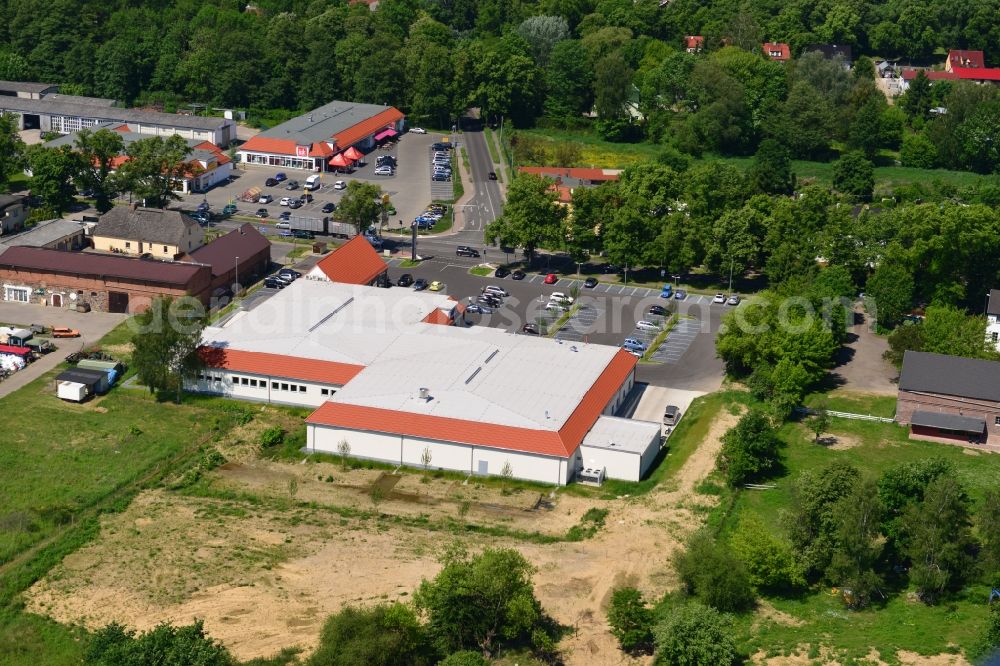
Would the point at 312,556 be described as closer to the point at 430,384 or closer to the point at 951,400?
the point at 430,384

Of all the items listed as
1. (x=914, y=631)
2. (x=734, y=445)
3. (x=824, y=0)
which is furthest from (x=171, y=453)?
(x=824, y=0)

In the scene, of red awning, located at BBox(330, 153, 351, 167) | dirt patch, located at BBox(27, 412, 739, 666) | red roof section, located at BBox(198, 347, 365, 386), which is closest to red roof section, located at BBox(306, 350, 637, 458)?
dirt patch, located at BBox(27, 412, 739, 666)

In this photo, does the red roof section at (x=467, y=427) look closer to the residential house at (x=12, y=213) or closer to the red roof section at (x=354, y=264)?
the red roof section at (x=354, y=264)

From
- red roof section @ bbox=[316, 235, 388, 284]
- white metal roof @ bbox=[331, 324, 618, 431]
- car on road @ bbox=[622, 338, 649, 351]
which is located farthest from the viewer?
red roof section @ bbox=[316, 235, 388, 284]

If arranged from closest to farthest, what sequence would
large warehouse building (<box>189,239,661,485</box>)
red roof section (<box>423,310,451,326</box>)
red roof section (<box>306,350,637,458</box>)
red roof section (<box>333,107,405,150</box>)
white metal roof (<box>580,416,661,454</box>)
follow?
1. red roof section (<box>306,350,637,458</box>)
2. large warehouse building (<box>189,239,661,485</box>)
3. white metal roof (<box>580,416,661,454</box>)
4. red roof section (<box>423,310,451,326</box>)
5. red roof section (<box>333,107,405,150</box>)

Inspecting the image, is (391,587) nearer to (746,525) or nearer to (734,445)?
(746,525)

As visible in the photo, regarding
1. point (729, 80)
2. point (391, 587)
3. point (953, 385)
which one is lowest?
point (391, 587)

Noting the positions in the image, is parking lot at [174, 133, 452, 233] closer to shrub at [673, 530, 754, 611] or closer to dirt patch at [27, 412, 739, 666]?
dirt patch at [27, 412, 739, 666]
